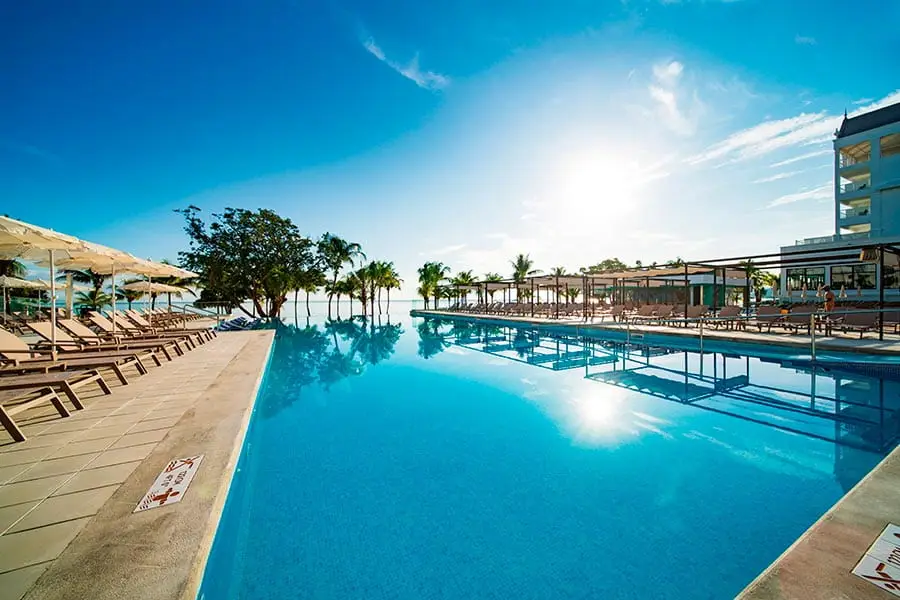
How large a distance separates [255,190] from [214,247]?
5.00 metres

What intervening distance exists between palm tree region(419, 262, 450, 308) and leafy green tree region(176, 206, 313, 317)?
12579mm

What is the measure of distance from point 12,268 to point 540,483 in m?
30.3

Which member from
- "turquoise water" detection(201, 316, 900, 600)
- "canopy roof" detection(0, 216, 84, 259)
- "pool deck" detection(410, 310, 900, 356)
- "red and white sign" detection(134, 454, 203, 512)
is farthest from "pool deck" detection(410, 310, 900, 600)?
"pool deck" detection(410, 310, 900, 356)

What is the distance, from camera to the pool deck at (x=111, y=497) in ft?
5.36

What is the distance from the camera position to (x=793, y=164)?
1720 cm

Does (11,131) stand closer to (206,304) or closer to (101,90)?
(101,90)

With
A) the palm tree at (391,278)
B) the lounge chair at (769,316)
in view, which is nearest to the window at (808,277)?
the lounge chair at (769,316)

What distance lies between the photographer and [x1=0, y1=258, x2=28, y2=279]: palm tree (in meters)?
18.6

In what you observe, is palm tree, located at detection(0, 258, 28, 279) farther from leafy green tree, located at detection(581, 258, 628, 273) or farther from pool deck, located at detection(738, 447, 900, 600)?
leafy green tree, located at detection(581, 258, 628, 273)

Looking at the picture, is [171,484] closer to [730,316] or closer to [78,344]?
[78,344]

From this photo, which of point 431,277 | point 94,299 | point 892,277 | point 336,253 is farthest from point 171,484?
point 892,277

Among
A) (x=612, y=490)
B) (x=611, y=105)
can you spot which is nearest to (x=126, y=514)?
(x=612, y=490)

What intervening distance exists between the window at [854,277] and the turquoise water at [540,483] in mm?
21984

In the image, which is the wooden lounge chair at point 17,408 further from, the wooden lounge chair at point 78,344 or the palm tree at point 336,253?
the palm tree at point 336,253
